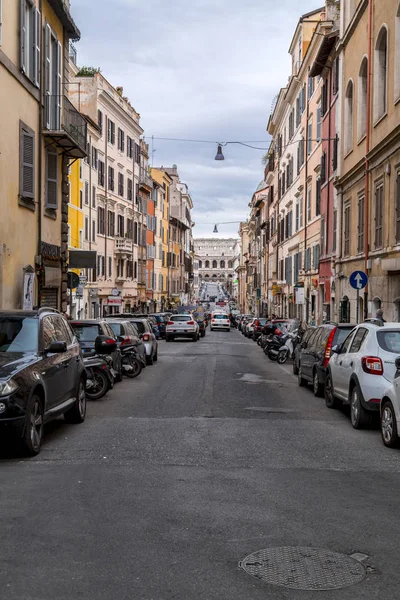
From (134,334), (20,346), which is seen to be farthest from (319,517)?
(134,334)

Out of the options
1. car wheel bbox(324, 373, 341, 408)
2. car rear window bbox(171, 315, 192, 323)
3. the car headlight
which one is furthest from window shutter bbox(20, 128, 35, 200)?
car rear window bbox(171, 315, 192, 323)

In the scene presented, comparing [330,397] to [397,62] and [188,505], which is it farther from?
[397,62]

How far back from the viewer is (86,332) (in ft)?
51.3

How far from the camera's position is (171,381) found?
60.4ft

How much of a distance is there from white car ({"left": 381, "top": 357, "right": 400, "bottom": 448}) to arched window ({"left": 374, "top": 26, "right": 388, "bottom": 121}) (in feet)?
52.0

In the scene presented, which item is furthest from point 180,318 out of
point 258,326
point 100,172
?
point 100,172

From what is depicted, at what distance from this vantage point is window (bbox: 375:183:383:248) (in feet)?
76.4

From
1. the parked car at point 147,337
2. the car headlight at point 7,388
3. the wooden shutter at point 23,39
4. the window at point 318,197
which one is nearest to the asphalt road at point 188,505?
the car headlight at point 7,388

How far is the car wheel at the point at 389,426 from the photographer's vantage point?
955 cm

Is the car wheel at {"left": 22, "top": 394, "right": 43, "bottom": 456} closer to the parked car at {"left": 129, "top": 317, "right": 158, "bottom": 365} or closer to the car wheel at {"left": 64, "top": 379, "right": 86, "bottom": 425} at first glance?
the car wheel at {"left": 64, "top": 379, "right": 86, "bottom": 425}

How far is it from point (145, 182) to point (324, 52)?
110 feet

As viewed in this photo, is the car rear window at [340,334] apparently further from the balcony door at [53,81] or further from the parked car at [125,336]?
the balcony door at [53,81]

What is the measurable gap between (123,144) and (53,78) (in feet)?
112

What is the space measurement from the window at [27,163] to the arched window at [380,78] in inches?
430
